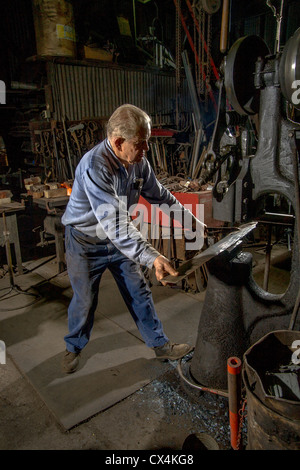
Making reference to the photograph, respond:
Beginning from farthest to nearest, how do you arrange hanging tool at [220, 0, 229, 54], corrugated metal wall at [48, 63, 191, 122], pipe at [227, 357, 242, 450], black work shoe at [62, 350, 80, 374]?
1. corrugated metal wall at [48, 63, 191, 122]
2. hanging tool at [220, 0, 229, 54]
3. black work shoe at [62, 350, 80, 374]
4. pipe at [227, 357, 242, 450]

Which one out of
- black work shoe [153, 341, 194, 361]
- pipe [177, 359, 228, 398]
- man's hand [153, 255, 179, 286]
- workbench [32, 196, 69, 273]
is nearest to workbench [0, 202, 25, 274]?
workbench [32, 196, 69, 273]

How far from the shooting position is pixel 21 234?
6.30 metres

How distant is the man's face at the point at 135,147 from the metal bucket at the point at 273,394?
1.36 meters

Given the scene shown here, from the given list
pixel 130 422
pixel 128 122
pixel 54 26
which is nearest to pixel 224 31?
pixel 128 122

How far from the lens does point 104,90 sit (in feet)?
21.6

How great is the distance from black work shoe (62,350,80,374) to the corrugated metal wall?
4.66 metres

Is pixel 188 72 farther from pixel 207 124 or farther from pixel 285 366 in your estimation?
pixel 285 366

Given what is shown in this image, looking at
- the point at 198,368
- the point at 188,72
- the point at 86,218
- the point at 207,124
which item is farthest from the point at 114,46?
the point at 198,368

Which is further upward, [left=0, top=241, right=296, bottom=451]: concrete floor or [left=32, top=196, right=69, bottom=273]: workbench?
[left=32, top=196, right=69, bottom=273]: workbench

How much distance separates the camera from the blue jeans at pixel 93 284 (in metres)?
2.41

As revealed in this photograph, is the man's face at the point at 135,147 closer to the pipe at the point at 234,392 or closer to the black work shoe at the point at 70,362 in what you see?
the pipe at the point at 234,392

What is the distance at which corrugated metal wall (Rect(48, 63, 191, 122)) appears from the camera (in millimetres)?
5938

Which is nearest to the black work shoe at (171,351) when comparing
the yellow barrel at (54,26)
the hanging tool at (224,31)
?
the hanging tool at (224,31)

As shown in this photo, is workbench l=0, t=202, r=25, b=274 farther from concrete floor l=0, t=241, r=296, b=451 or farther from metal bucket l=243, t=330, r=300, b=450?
metal bucket l=243, t=330, r=300, b=450
